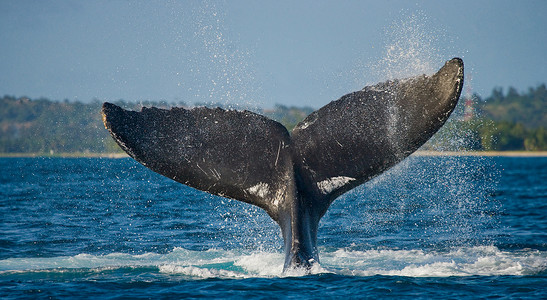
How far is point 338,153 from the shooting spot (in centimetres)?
805

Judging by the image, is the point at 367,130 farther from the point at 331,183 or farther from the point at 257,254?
the point at 257,254

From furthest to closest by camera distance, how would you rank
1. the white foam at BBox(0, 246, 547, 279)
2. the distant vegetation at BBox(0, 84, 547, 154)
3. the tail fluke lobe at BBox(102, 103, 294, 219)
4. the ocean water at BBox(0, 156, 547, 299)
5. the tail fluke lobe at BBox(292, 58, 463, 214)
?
the distant vegetation at BBox(0, 84, 547, 154) → the white foam at BBox(0, 246, 547, 279) → the ocean water at BBox(0, 156, 547, 299) → the tail fluke lobe at BBox(102, 103, 294, 219) → the tail fluke lobe at BBox(292, 58, 463, 214)

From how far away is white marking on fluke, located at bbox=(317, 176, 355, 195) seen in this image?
8064 millimetres

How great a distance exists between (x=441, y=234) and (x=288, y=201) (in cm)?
612

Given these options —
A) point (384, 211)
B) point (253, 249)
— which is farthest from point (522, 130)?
point (253, 249)

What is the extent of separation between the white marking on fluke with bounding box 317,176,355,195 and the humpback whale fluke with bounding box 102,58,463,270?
1cm

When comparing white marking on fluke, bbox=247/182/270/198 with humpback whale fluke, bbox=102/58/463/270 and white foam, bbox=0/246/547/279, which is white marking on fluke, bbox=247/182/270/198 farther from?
white foam, bbox=0/246/547/279

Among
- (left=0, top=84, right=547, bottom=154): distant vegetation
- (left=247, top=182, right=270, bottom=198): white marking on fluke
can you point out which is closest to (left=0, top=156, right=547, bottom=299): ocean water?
(left=247, top=182, right=270, bottom=198): white marking on fluke

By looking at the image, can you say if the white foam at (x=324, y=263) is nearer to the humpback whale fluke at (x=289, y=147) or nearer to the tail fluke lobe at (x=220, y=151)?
the humpback whale fluke at (x=289, y=147)

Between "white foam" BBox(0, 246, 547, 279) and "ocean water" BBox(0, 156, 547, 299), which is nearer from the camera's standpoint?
"ocean water" BBox(0, 156, 547, 299)

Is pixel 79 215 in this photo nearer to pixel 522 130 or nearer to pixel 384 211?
pixel 384 211

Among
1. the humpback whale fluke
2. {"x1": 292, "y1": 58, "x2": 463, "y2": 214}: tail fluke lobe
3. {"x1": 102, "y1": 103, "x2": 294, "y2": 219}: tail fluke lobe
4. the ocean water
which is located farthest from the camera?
the ocean water

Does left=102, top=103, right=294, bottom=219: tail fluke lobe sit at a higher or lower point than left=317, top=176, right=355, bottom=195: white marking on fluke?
higher

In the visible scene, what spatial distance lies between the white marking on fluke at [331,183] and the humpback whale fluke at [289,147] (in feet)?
0.04
